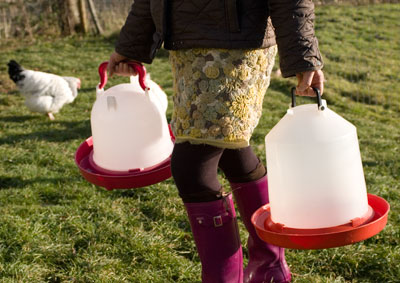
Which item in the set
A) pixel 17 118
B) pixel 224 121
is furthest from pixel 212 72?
pixel 17 118

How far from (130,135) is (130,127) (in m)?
0.03

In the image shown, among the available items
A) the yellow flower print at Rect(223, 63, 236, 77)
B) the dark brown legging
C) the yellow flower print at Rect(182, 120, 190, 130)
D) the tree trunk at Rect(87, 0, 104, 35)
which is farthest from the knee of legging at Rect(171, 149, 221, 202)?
the tree trunk at Rect(87, 0, 104, 35)

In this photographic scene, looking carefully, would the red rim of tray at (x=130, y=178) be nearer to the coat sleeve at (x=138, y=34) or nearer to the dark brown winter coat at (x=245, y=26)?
Result: the coat sleeve at (x=138, y=34)

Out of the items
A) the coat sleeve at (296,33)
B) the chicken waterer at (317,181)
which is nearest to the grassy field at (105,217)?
the chicken waterer at (317,181)

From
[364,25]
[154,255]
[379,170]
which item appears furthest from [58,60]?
[154,255]

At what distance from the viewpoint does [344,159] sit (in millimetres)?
1746

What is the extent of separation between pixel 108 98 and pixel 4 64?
23.7 feet

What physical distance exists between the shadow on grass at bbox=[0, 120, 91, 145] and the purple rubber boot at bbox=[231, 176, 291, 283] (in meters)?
2.86

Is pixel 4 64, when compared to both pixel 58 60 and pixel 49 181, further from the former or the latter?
pixel 49 181

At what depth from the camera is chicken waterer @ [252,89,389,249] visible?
1.71m

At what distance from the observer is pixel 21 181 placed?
3.59 metres

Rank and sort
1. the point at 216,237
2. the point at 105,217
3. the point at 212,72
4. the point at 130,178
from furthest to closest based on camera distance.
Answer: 1. the point at 105,217
2. the point at 130,178
3. the point at 216,237
4. the point at 212,72

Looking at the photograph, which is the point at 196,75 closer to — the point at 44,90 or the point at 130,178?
the point at 130,178

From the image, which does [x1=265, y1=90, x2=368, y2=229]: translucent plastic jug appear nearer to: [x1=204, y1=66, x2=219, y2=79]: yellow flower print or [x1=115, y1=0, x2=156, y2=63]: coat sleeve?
[x1=204, y1=66, x2=219, y2=79]: yellow flower print
